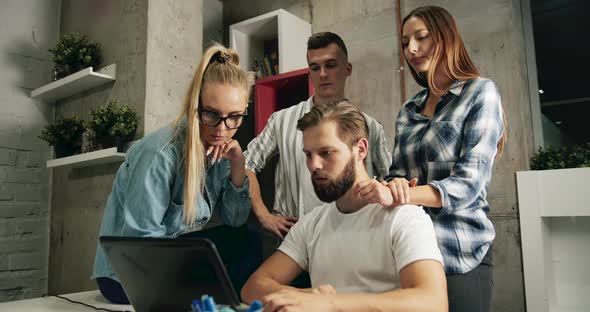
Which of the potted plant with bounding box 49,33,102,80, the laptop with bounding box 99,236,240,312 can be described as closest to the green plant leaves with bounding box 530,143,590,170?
the laptop with bounding box 99,236,240,312

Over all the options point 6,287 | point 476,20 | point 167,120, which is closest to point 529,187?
point 476,20

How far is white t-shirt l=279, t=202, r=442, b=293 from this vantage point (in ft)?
4.18

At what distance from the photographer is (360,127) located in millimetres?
1552

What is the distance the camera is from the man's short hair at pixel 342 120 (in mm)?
1521

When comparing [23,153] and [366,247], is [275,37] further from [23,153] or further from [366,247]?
[366,247]

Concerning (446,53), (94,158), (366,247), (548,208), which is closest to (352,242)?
(366,247)

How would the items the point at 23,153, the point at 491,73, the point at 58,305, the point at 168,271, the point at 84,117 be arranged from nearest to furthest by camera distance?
1. the point at 168,271
2. the point at 58,305
3. the point at 491,73
4. the point at 84,117
5. the point at 23,153

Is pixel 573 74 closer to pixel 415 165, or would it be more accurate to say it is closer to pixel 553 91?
pixel 553 91

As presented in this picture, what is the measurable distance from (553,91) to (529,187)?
0.73m

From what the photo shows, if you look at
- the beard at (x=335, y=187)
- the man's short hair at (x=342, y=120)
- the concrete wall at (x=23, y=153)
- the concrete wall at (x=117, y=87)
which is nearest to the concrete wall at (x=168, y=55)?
the concrete wall at (x=117, y=87)

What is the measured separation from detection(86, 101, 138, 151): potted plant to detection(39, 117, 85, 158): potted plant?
1.18 ft

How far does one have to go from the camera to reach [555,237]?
8.11ft

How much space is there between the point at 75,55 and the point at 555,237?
325 centimetres

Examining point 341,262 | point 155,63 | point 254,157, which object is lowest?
point 341,262
